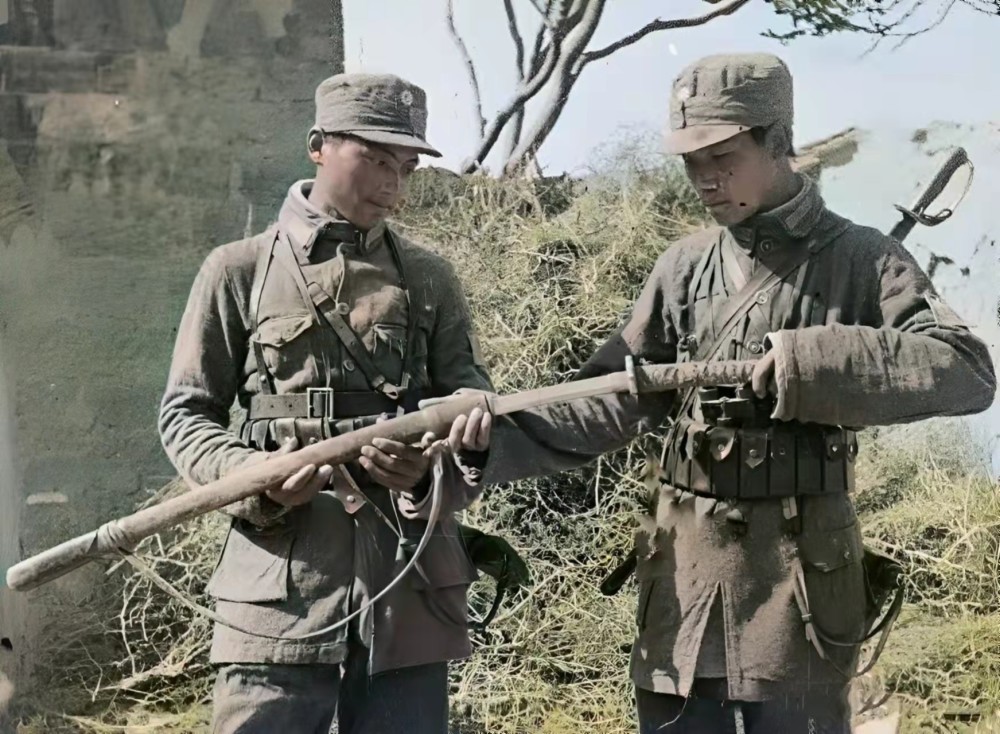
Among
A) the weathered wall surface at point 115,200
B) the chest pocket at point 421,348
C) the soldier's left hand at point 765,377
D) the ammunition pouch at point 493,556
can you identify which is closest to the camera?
the soldier's left hand at point 765,377

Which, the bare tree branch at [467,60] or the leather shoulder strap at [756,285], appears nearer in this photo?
the leather shoulder strap at [756,285]

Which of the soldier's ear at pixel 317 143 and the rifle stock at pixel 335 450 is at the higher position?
the soldier's ear at pixel 317 143

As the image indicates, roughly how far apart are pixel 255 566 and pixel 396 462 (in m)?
0.35

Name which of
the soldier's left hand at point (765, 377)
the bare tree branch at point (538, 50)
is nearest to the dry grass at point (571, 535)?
the bare tree branch at point (538, 50)

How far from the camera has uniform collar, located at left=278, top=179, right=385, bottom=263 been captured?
2.23m

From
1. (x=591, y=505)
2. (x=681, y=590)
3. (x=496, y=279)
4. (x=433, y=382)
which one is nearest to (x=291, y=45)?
(x=496, y=279)

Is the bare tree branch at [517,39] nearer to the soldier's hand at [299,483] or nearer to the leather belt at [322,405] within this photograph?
the leather belt at [322,405]

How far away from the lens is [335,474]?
2123mm

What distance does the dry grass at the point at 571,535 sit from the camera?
3084 millimetres

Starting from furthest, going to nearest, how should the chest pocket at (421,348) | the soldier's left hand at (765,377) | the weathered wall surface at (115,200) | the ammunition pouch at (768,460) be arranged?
the weathered wall surface at (115,200) < the chest pocket at (421,348) < the ammunition pouch at (768,460) < the soldier's left hand at (765,377)

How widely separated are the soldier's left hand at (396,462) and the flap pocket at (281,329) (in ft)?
0.92

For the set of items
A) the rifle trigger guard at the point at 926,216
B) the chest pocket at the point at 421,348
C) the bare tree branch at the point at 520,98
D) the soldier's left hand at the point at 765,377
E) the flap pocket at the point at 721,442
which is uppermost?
the bare tree branch at the point at 520,98

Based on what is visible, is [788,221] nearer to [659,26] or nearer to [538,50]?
[659,26]

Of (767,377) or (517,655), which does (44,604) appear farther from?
(767,377)
